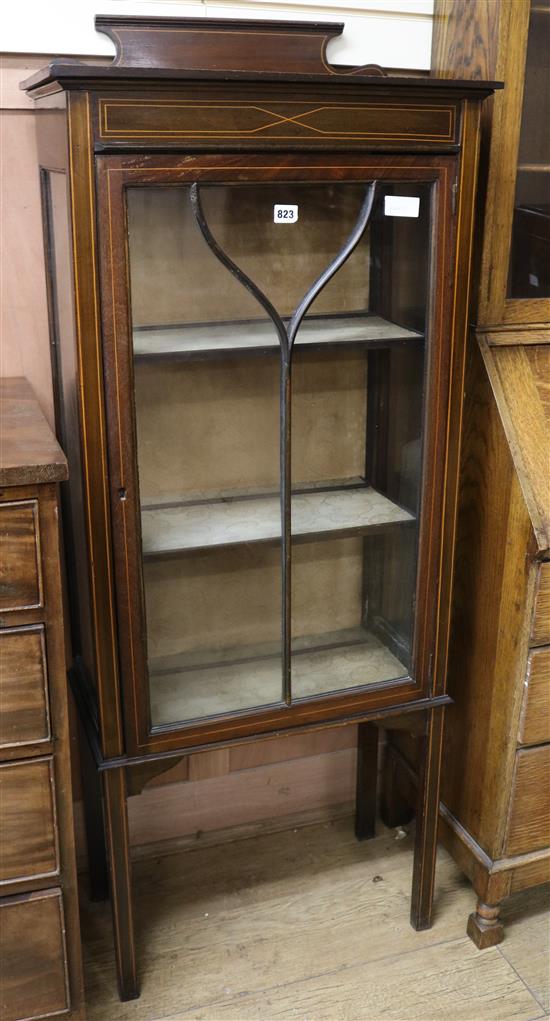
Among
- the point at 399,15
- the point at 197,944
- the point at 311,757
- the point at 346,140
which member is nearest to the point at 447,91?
the point at 346,140

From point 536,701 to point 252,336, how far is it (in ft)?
2.77

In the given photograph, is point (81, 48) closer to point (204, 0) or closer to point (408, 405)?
point (204, 0)

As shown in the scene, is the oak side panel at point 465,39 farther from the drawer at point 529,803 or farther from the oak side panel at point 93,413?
the drawer at point 529,803

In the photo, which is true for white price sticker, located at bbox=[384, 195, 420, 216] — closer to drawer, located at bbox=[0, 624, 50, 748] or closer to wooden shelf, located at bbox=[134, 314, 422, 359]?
wooden shelf, located at bbox=[134, 314, 422, 359]

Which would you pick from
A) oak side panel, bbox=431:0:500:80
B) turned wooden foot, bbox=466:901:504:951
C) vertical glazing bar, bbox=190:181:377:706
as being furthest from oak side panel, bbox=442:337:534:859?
oak side panel, bbox=431:0:500:80

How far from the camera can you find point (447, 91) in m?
1.50

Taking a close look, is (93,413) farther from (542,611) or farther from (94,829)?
(94,829)

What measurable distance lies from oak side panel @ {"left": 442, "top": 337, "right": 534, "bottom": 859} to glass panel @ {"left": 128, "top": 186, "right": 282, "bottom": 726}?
0.41 metres

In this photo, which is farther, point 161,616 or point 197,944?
point 197,944

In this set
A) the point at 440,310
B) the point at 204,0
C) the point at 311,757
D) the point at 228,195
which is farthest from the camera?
the point at 311,757

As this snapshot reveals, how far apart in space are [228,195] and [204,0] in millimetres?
522

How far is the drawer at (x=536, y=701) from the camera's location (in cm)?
176

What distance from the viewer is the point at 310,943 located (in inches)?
75.7

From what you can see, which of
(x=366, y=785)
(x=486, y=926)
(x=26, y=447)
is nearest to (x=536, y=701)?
(x=486, y=926)
